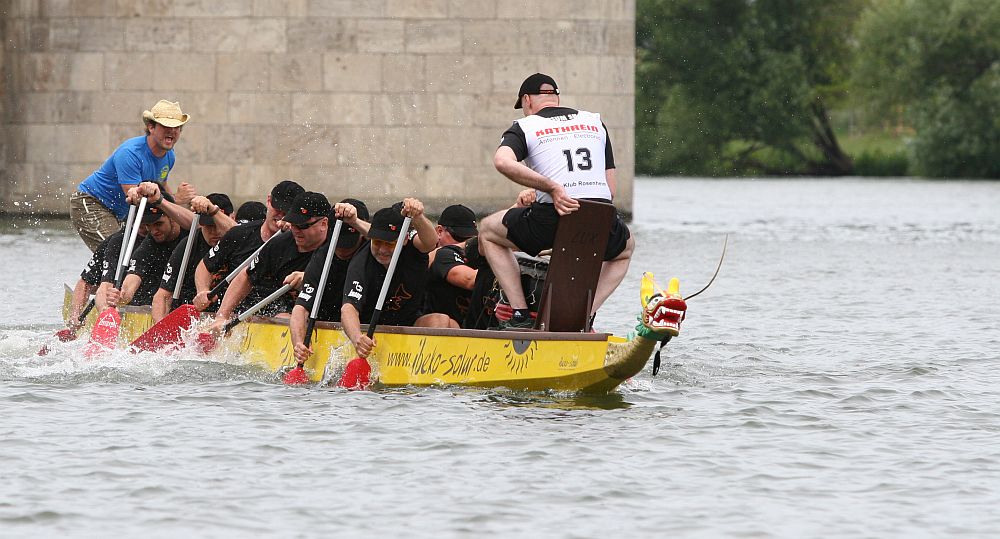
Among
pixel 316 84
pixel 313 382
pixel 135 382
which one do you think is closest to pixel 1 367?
pixel 135 382

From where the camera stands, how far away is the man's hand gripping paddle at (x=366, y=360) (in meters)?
10.3

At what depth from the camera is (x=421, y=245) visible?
10.6 metres

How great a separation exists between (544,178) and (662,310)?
1.27 metres

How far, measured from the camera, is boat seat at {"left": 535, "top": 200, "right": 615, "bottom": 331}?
9.80 meters

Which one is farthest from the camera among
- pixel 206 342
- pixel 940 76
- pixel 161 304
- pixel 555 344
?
pixel 940 76

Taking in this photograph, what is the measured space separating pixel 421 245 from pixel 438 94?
14.7 metres

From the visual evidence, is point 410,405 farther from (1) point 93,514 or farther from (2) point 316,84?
(2) point 316,84

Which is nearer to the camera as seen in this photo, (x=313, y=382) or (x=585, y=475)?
(x=585, y=475)

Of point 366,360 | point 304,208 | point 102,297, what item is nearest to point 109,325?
point 102,297

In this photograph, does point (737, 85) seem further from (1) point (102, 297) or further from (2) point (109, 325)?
(2) point (109, 325)

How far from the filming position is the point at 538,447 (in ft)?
29.3

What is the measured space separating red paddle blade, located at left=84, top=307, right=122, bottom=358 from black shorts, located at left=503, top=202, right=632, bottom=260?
342 cm

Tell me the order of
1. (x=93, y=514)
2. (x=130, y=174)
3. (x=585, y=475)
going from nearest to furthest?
(x=93, y=514), (x=585, y=475), (x=130, y=174)

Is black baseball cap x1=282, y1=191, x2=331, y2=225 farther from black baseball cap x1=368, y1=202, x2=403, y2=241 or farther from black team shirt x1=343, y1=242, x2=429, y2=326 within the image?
black baseball cap x1=368, y1=202, x2=403, y2=241
